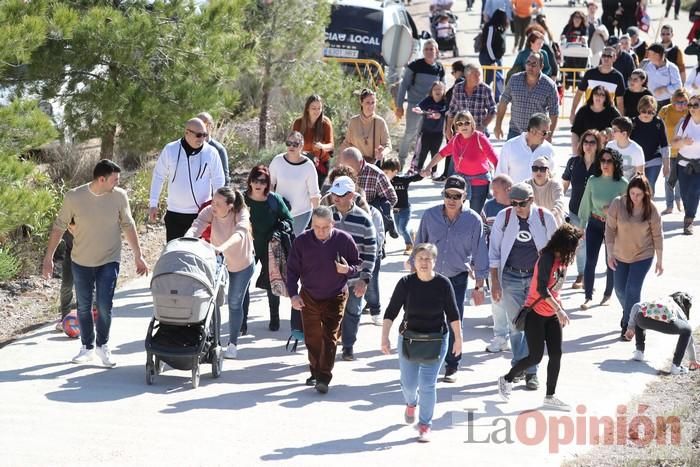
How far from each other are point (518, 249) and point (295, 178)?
2.89 metres

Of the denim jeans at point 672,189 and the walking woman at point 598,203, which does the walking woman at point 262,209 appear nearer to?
the walking woman at point 598,203

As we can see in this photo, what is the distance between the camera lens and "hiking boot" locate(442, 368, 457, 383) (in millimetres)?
10523

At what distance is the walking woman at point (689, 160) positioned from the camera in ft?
51.8

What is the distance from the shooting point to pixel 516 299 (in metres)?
10.5

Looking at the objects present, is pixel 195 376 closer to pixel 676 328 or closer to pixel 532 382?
pixel 532 382

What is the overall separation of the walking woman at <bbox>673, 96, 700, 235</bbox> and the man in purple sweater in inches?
275

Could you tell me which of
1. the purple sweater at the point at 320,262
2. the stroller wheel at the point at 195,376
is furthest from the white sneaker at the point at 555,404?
the stroller wheel at the point at 195,376

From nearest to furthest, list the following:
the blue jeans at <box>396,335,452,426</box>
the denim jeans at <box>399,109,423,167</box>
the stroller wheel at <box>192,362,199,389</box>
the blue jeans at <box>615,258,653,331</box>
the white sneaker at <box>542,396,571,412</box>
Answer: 1. the blue jeans at <box>396,335,452,426</box>
2. the white sneaker at <box>542,396,571,412</box>
3. the stroller wheel at <box>192,362,199,389</box>
4. the blue jeans at <box>615,258,653,331</box>
5. the denim jeans at <box>399,109,423,167</box>

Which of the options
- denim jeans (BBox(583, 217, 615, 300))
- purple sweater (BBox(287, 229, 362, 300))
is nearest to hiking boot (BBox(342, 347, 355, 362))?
purple sweater (BBox(287, 229, 362, 300))

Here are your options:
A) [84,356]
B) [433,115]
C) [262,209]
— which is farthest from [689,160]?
[84,356]

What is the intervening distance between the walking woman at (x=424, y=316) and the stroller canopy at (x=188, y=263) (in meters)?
1.64

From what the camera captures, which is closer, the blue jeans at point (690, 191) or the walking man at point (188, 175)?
the walking man at point (188, 175)

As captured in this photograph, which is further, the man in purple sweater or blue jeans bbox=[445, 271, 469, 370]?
blue jeans bbox=[445, 271, 469, 370]

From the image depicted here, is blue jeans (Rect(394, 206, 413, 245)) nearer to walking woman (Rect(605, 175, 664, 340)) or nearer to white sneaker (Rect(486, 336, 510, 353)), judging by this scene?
walking woman (Rect(605, 175, 664, 340))
